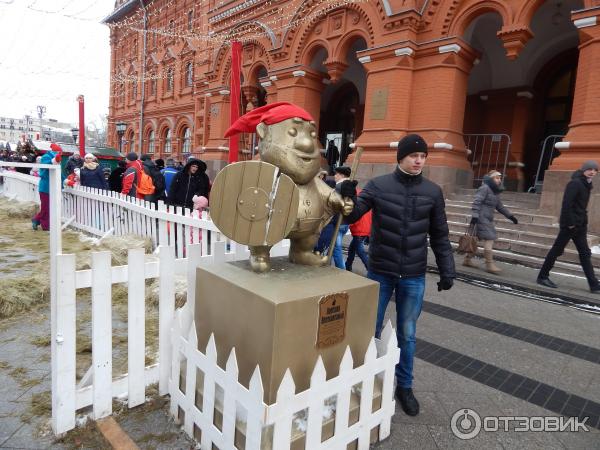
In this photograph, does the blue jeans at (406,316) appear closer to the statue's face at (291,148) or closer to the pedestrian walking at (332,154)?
the statue's face at (291,148)

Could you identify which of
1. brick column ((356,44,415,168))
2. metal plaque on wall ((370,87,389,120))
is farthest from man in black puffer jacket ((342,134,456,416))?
metal plaque on wall ((370,87,389,120))

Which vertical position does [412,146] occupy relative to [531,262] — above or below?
above

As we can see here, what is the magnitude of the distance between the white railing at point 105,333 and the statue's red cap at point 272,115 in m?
0.89

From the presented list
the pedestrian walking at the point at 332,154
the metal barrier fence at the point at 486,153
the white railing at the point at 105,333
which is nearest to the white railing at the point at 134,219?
the white railing at the point at 105,333

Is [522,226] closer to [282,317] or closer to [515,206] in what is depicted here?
[515,206]

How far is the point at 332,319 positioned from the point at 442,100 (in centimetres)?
904

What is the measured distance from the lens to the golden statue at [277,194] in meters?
2.06

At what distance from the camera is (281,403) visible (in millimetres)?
1708

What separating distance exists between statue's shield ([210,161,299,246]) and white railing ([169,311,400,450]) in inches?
24.7

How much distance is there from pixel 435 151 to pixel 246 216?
8.57m

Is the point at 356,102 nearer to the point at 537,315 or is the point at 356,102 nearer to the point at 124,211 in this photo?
the point at 124,211

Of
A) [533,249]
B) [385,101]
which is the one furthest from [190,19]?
[533,249]

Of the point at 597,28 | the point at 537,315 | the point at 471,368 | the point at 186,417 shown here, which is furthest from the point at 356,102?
the point at 186,417

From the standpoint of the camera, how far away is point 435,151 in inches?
380
